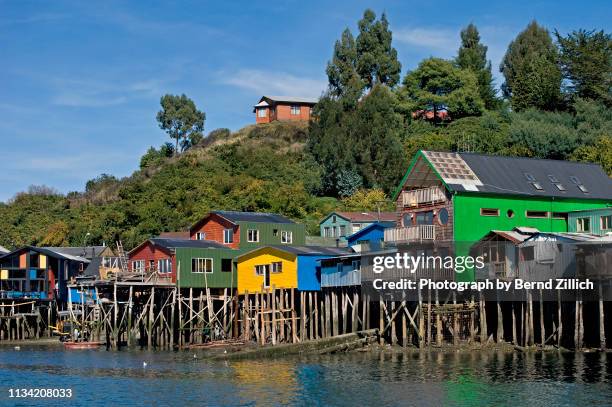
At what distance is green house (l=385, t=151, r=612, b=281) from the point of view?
59906 mm

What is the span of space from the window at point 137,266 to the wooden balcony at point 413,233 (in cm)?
2329

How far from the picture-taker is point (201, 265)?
7356 cm

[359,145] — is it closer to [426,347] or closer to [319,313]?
[319,313]

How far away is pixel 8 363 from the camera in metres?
60.9

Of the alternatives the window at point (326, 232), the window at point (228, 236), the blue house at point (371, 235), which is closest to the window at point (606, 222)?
the blue house at point (371, 235)

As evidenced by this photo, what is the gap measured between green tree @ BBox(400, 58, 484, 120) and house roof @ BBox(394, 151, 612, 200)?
4738 centimetres

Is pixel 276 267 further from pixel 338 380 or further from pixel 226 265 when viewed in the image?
pixel 338 380

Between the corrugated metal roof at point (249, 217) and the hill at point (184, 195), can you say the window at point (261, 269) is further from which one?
the hill at point (184, 195)

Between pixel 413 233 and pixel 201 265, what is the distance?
19.4 metres

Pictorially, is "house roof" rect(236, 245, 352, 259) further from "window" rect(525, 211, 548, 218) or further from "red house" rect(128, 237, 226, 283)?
"window" rect(525, 211, 548, 218)

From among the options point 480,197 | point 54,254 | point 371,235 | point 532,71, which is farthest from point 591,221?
point 532,71

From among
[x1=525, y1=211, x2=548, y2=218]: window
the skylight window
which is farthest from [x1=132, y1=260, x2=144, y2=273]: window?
[x1=525, y1=211, x2=548, y2=218]: window

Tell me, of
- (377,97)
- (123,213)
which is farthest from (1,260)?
(377,97)

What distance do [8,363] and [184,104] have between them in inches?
3332
